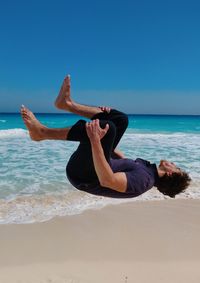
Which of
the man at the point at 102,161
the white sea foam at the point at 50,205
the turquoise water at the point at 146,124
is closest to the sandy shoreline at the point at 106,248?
the white sea foam at the point at 50,205

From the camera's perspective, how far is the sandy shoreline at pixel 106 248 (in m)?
4.96

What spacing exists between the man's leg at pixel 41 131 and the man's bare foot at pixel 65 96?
0.28m

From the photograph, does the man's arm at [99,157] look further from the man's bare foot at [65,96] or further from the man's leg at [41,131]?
the man's bare foot at [65,96]

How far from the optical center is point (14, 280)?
4754mm

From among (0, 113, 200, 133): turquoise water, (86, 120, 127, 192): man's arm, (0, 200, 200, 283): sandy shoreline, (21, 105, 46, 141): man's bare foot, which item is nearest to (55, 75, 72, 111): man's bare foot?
(21, 105, 46, 141): man's bare foot

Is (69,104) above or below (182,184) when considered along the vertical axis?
above

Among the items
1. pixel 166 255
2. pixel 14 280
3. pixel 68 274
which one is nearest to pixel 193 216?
pixel 166 255

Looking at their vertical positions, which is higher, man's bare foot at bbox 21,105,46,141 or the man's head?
man's bare foot at bbox 21,105,46,141

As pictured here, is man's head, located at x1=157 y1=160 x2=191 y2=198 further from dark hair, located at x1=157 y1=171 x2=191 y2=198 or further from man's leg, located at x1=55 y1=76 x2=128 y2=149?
man's leg, located at x1=55 y1=76 x2=128 y2=149

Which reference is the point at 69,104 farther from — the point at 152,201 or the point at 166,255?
the point at 152,201

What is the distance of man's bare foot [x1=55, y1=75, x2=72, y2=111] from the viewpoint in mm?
3707

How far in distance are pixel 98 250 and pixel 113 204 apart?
93.5 inches

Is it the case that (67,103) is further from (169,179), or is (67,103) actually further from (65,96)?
(169,179)

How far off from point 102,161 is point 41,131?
603 millimetres
